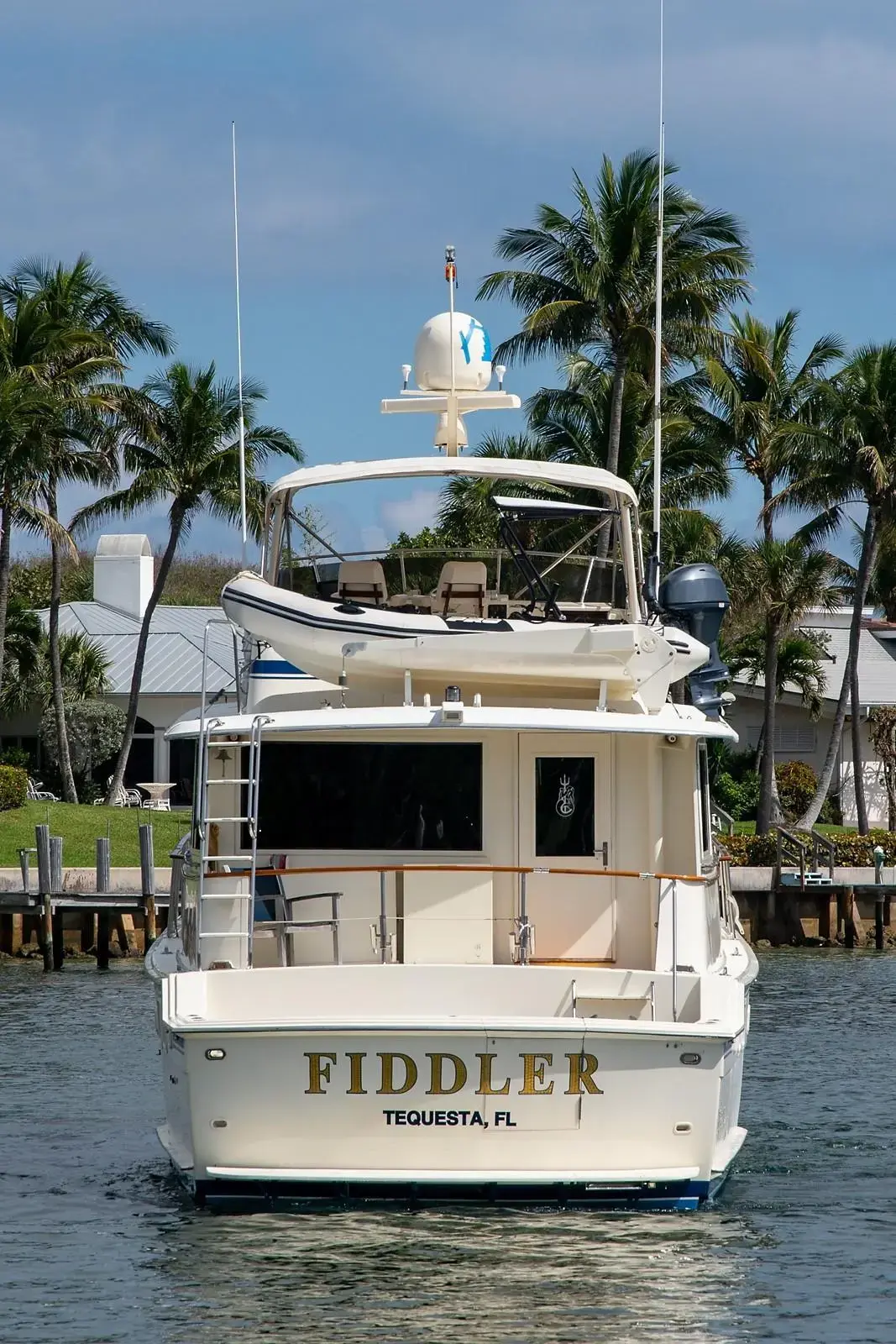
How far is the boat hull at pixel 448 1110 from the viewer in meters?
10.9

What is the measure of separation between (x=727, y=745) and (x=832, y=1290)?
4050cm

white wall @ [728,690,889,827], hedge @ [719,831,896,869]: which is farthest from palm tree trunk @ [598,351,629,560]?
white wall @ [728,690,889,827]

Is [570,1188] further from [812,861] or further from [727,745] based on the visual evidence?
[727,745]

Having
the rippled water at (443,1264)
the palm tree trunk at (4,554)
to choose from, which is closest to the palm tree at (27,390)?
the palm tree trunk at (4,554)

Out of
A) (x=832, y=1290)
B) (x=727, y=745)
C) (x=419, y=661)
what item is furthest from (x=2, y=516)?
(x=832, y=1290)

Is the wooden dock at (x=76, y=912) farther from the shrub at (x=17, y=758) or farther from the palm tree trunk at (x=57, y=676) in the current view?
the shrub at (x=17, y=758)

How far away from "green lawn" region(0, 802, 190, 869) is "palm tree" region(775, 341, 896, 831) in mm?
14475

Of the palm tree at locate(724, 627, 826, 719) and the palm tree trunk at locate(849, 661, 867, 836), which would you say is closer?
the palm tree trunk at locate(849, 661, 867, 836)

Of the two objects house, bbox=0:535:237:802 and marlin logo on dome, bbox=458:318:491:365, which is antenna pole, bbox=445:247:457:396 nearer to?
marlin logo on dome, bbox=458:318:491:365

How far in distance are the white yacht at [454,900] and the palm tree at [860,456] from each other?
29642mm

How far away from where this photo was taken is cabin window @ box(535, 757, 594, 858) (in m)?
13.1

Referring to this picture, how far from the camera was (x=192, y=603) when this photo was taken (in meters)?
72.4

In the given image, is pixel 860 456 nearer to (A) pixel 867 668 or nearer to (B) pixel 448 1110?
(A) pixel 867 668

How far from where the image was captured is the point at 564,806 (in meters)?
13.1
